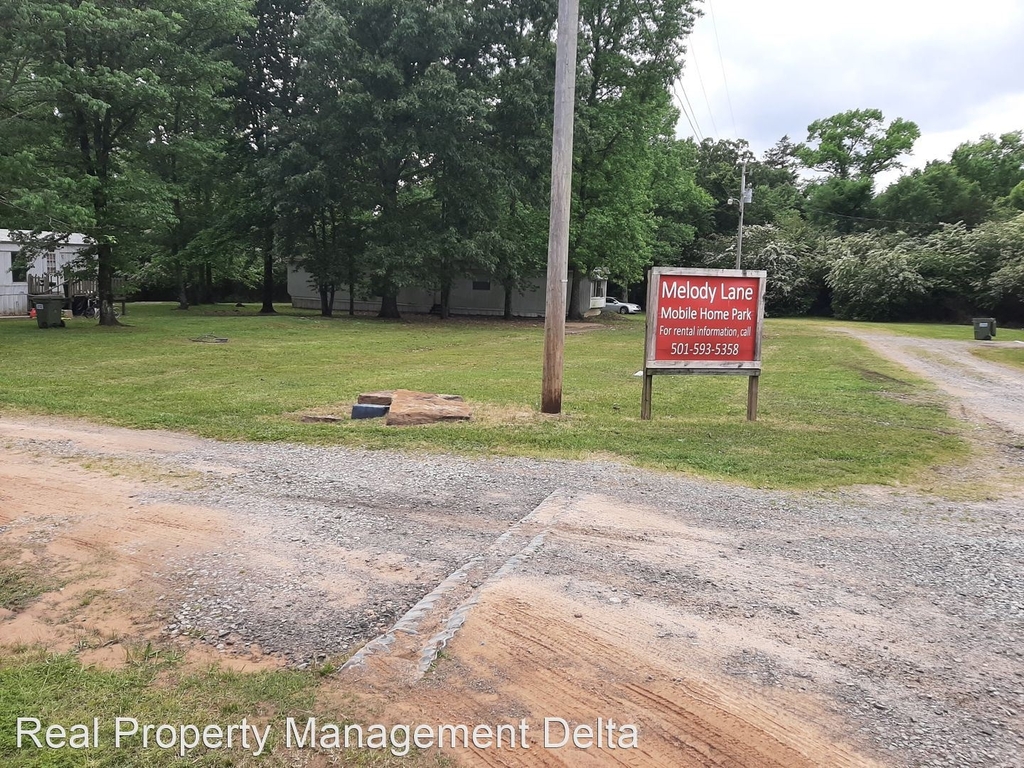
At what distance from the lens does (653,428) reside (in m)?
8.57

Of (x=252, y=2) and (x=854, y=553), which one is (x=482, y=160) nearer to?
(x=252, y=2)

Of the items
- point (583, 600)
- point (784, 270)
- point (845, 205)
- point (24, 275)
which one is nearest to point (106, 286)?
point (24, 275)

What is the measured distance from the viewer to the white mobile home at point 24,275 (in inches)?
1099

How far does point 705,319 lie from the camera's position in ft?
29.7

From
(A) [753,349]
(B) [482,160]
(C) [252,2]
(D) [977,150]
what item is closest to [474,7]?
(B) [482,160]

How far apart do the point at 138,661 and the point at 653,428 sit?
21.2 ft

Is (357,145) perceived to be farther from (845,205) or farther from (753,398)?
(845,205)

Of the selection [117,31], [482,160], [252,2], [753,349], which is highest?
[252,2]

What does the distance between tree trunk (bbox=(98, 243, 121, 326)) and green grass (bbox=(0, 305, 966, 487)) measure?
2.31m

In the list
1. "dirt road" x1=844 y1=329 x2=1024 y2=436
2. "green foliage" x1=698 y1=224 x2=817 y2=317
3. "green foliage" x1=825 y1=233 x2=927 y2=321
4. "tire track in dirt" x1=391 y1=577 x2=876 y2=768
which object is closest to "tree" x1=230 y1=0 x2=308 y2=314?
"dirt road" x1=844 y1=329 x2=1024 y2=436

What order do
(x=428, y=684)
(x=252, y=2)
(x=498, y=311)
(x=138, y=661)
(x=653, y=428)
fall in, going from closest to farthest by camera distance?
(x=428, y=684), (x=138, y=661), (x=653, y=428), (x=252, y=2), (x=498, y=311)

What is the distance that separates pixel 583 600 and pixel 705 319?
6.11m

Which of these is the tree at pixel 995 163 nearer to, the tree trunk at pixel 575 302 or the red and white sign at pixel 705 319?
the tree trunk at pixel 575 302

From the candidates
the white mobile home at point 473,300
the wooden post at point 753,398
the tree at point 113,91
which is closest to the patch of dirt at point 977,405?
the wooden post at point 753,398
